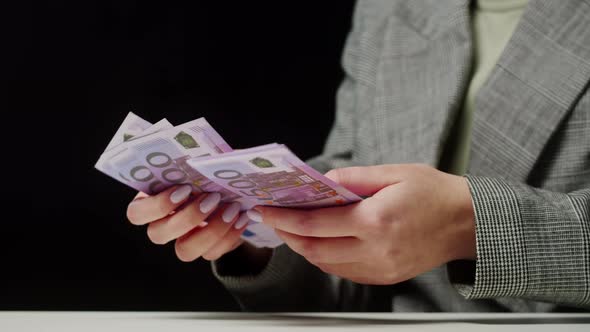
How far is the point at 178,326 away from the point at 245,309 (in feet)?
1.28

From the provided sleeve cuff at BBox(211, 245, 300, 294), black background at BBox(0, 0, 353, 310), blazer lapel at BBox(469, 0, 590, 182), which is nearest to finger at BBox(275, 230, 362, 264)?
sleeve cuff at BBox(211, 245, 300, 294)

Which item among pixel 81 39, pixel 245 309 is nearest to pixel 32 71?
pixel 81 39

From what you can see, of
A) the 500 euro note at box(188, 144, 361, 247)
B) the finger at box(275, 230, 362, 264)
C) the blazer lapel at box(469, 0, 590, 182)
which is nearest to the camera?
the 500 euro note at box(188, 144, 361, 247)

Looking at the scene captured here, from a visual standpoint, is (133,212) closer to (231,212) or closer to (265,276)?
(231,212)

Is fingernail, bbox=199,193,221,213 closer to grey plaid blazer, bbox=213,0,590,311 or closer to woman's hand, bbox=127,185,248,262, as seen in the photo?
woman's hand, bbox=127,185,248,262

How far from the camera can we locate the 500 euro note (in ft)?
2.27

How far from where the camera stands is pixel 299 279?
45.4 inches

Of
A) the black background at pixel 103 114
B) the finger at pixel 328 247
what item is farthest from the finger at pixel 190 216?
the black background at pixel 103 114

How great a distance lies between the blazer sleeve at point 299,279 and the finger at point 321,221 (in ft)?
0.98

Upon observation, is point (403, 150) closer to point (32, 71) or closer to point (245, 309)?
point (245, 309)

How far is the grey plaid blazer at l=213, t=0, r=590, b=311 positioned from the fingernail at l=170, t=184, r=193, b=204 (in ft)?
0.77

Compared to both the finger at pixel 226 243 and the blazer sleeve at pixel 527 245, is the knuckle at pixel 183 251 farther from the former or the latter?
the blazer sleeve at pixel 527 245

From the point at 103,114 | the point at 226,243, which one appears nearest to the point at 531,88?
the point at 226,243

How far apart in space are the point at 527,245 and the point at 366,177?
22cm
